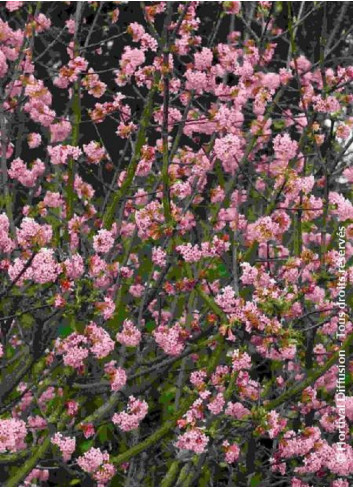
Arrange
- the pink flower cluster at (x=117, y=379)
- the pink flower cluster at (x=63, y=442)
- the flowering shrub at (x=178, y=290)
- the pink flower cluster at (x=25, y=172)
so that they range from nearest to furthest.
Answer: the flowering shrub at (x=178, y=290), the pink flower cluster at (x=63, y=442), the pink flower cluster at (x=117, y=379), the pink flower cluster at (x=25, y=172)

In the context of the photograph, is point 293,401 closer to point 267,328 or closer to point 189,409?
point 189,409

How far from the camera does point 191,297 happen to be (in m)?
6.02

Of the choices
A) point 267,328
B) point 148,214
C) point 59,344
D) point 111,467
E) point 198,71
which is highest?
point 198,71

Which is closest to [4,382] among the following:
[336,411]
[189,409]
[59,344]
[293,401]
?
[59,344]

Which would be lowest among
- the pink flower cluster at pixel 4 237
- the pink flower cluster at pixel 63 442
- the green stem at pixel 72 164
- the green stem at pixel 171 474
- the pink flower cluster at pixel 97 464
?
the green stem at pixel 171 474

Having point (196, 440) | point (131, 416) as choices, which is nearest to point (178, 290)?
point (131, 416)

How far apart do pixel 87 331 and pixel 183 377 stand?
1723mm

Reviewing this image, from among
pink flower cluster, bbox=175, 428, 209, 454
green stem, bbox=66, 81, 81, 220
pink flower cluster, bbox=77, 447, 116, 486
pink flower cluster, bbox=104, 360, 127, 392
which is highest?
green stem, bbox=66, 81, 81, 220

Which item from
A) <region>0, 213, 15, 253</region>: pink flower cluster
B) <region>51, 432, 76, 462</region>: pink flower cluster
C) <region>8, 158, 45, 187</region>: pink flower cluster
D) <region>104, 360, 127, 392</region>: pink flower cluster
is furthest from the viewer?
<region>8, 158, 45, 187</region>: pink flower cluster

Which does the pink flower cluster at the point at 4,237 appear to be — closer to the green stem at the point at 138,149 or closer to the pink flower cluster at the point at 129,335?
the green stem at the point at 138,149

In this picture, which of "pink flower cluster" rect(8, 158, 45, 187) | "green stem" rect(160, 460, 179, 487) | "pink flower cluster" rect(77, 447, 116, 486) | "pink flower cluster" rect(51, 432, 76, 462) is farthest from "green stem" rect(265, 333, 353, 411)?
"pink flower cluster" rect(8, 158, 45, 187)

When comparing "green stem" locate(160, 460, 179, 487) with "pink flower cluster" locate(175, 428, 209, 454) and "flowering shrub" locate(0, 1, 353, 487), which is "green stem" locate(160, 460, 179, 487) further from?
"pink flower cluster" locate(175, 428, 209, 454)

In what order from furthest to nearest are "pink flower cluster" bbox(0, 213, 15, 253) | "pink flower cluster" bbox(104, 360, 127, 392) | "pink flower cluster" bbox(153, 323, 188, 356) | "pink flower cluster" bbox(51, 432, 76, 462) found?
"pink flower cluster" bbox(153, 323, 188, 356), "pink flower cluster" bbox(104, 360, 127, 392), "pink flower cluster" bbox(51, 432, 76, 462), "pink flower cluster" bbox(0, 213, 15, 253)

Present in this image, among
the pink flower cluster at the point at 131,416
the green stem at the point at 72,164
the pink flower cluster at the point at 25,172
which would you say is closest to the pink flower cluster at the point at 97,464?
the pink flower cluster at the point at 131,416
